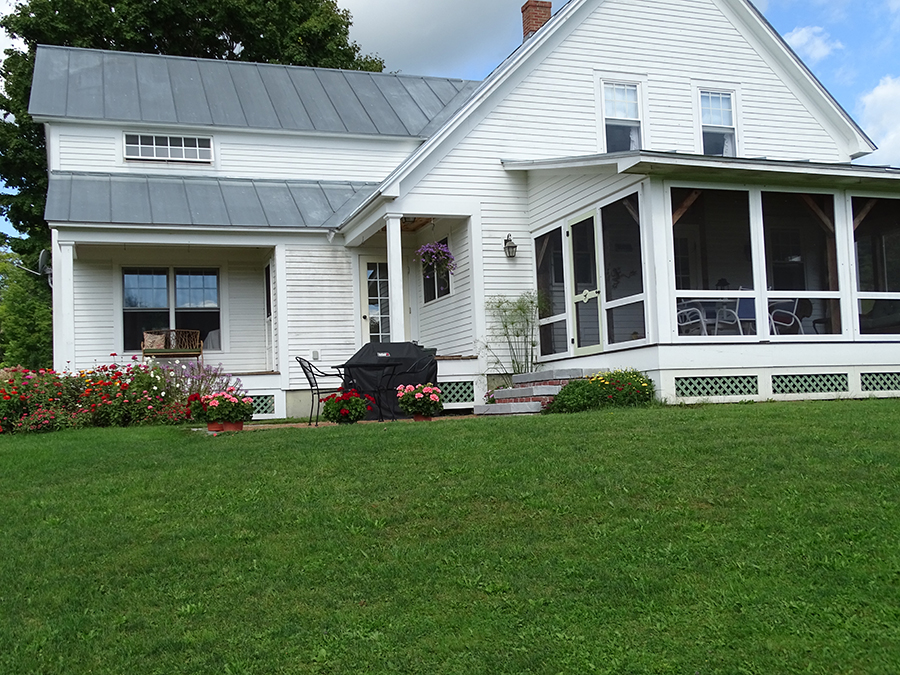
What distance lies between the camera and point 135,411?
39.2 ft

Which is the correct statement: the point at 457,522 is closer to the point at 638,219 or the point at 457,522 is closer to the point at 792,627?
the point at 792,627

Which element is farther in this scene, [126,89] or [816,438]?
[126,89]

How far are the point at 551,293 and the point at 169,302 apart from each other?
22.5ft

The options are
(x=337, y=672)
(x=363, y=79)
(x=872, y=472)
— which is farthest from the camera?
(x=363, y=79)

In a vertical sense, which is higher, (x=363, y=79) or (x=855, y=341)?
(x=363, y=79)

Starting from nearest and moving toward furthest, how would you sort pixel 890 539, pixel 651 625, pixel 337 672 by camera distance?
pixel 337 672, pixel 651 625, pixel 890 539

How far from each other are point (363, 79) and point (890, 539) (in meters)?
16.4

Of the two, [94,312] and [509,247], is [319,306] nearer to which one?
[509,247]

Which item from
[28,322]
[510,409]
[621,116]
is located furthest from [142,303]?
[28,322]

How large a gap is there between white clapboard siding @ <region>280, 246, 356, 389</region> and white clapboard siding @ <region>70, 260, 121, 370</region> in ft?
10.3

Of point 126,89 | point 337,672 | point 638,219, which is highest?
point 126,89

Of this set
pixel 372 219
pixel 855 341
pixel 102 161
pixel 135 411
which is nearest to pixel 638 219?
pixel 855 341

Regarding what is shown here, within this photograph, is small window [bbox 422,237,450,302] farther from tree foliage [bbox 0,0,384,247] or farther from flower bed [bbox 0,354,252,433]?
tree foliage [bbox 0,0,384,247]

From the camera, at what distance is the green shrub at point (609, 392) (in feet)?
36.0
